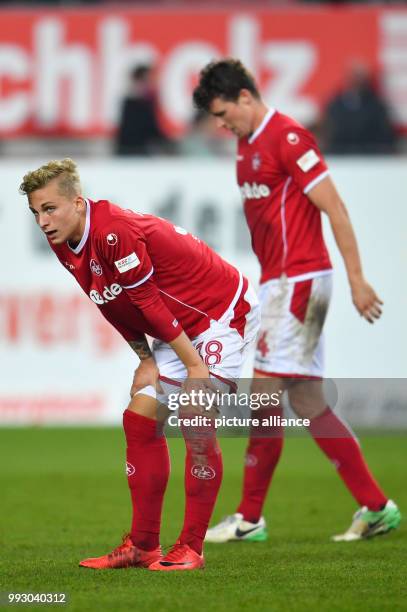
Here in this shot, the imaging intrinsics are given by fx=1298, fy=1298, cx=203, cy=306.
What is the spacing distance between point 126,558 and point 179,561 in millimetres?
261

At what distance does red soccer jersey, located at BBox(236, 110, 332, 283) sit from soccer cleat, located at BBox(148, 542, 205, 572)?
1861 mm

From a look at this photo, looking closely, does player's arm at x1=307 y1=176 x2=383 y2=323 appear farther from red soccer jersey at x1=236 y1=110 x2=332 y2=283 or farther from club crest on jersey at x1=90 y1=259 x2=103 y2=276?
club crest on jersey at x1=90 y1=259 x2=103 y2=276

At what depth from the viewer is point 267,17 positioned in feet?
45.2

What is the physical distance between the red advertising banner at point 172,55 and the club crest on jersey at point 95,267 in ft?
26.8

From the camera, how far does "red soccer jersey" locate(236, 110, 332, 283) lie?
6887 mm

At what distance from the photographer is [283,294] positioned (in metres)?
6.97

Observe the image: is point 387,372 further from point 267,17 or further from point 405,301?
point 267,17

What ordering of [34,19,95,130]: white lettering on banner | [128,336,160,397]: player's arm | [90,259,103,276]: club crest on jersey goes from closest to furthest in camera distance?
[90,259,103,276]: club crest on jersey < [128,336,160,397]: player's arm < [34,19,95,130]: white lettering on banner

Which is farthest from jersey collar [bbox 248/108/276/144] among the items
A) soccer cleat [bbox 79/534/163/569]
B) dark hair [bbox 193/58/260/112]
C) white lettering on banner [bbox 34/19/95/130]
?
white lettering on banner [bbox 34/19/95/130]

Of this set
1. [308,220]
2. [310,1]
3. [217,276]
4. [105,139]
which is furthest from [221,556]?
[310,1]

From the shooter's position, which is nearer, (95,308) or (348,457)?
(348,457)

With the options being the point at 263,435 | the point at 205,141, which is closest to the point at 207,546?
the point at 263,435

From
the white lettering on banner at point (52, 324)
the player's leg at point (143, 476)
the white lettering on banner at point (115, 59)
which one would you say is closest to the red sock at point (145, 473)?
the player's leg at point (143, 476)

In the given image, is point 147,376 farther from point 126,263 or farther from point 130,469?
point 126,263
